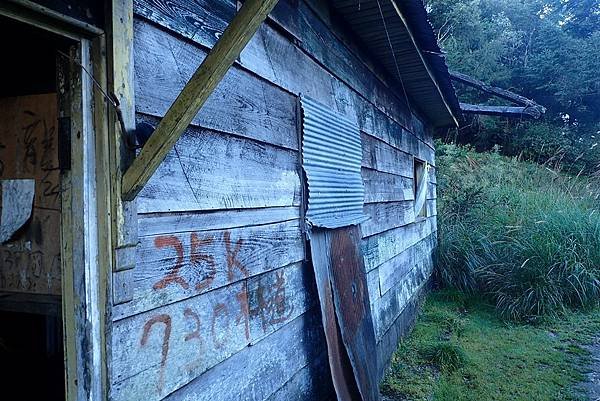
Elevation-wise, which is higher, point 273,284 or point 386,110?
point 386,110

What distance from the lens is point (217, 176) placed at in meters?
1.66

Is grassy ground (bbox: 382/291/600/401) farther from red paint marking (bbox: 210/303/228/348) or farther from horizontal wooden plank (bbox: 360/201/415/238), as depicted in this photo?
red paint marking (bbox: 210/303/228/348)

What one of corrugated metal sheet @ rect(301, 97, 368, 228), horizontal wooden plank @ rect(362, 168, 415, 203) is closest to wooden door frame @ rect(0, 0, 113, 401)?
corrugated metal sheet @ rect(301, 97, 368, 228)

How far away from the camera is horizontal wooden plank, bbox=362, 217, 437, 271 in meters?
3.53

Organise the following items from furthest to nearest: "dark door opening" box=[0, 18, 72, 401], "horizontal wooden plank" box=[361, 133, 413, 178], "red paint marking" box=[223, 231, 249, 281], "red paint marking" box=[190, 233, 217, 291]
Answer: "horizontal wooden plank" box=[361, 133, 413, 178] → "dark door opening" box=[0, 18, 72, 401] → "red paint marking" box=[223, 231, 249, 281] → "red paint marking" box=[190, 233, 217, 291]

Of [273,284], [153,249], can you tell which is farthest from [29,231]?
[273,284]

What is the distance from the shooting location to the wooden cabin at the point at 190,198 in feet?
3.73

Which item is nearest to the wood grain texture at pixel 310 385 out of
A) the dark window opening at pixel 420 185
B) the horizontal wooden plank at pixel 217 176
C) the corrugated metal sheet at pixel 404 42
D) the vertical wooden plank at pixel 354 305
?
the vertical wooden plank at pixel 354 305

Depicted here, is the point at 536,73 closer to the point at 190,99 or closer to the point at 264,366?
the point at 264,366

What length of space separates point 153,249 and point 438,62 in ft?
11.6

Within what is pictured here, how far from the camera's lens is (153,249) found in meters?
1.32

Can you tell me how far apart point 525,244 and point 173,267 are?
6.22 m

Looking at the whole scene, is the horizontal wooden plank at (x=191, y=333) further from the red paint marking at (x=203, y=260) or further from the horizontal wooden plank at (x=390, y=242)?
the horizontal wooden plank at (x=390, y=242)

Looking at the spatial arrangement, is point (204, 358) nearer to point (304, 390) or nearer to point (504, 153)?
point (304, 390)
